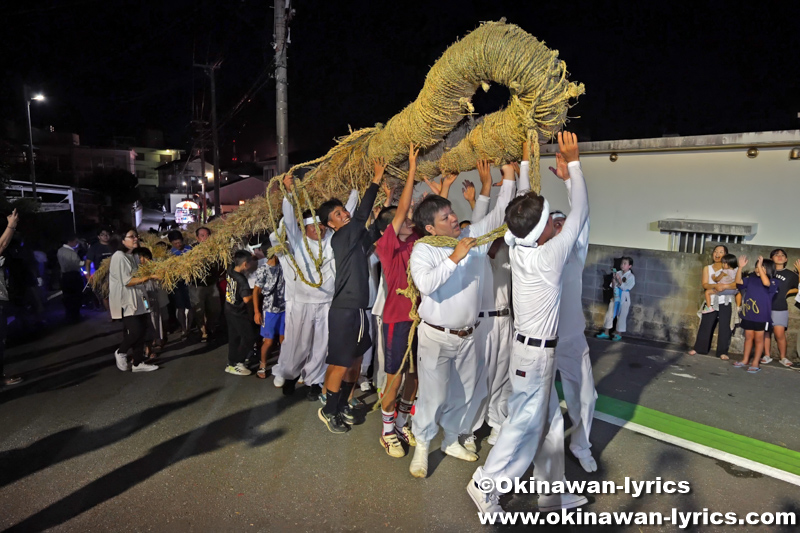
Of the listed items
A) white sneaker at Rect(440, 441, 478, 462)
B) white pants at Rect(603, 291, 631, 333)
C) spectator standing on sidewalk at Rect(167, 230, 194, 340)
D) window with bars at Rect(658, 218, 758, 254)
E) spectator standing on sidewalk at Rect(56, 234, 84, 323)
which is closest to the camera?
white sneaker at Rect(440, 441, 478, 462)

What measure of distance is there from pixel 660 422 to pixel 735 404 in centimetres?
119

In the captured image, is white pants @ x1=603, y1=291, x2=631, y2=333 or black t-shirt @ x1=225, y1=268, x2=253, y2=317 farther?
white pants @ x1=603, y1=291, x2=631, y2=333

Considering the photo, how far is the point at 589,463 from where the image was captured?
3809mm

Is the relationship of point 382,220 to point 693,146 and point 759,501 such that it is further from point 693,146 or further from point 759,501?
point 693,146

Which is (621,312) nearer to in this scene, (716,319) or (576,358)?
(716,319)

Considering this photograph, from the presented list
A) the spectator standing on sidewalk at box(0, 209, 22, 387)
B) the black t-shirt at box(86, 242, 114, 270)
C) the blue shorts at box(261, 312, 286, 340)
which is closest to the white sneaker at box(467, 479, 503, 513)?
the blue shorts at box(261, 312, 286, 340)

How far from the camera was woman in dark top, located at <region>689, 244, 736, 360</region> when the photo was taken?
707 cm

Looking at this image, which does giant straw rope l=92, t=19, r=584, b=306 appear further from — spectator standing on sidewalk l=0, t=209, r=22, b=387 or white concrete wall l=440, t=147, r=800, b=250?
white concrete wall l=440, t=147, r=800, b=250

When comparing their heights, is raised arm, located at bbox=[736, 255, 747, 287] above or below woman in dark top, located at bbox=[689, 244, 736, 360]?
above

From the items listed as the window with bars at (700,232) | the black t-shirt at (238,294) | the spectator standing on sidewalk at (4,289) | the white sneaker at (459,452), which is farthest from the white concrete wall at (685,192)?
the spectator standing on sidewalk at (4,289)

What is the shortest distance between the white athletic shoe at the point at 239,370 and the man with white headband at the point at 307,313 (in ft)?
1.86

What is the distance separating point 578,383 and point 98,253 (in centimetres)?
939

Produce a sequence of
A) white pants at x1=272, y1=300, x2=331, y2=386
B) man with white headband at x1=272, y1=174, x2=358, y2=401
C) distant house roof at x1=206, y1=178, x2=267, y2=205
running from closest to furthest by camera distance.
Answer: man with white headband at x1=272, y1=174, x2=358, y2=401 → white pants at x1=272, y1=300, x2=331, y2=386 → distant house roof at x1=206, y1=178, x2=267, y2=205

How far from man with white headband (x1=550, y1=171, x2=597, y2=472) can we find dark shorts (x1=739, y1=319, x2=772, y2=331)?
413 centimetres
